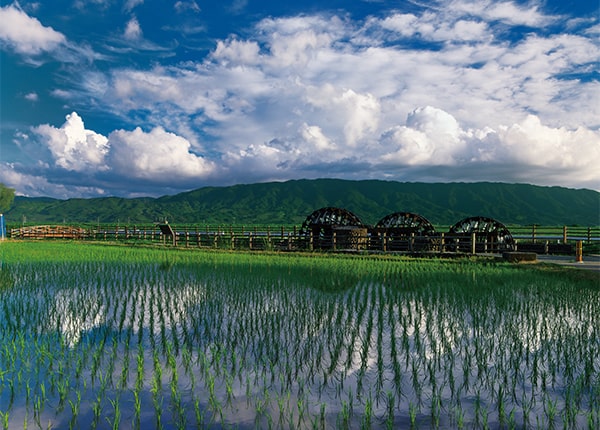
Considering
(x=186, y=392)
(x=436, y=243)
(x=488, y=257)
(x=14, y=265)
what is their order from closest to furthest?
(x=186, y=392) → (x=14, y=265) → (x=488, y=257) → (x=436, y=243)

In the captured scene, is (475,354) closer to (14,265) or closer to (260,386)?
(260,386)

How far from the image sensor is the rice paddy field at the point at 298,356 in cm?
595

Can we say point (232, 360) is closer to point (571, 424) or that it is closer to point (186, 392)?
point (186, 392)

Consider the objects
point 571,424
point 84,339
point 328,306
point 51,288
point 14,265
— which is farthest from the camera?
point 14,265

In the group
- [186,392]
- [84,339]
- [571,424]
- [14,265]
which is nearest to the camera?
[571,424]

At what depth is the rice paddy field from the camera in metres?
5.95

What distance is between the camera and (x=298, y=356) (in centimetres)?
810

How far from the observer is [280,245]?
34.1 metres

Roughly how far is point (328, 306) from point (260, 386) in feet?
18.5

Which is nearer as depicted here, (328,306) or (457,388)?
(457,388)

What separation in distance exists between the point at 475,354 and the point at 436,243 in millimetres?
21219

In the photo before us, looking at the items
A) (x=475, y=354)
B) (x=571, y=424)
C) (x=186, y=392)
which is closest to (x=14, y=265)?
(x=186, y=392)

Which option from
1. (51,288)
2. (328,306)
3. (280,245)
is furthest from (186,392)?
(280,245)

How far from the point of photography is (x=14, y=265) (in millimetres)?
22219
